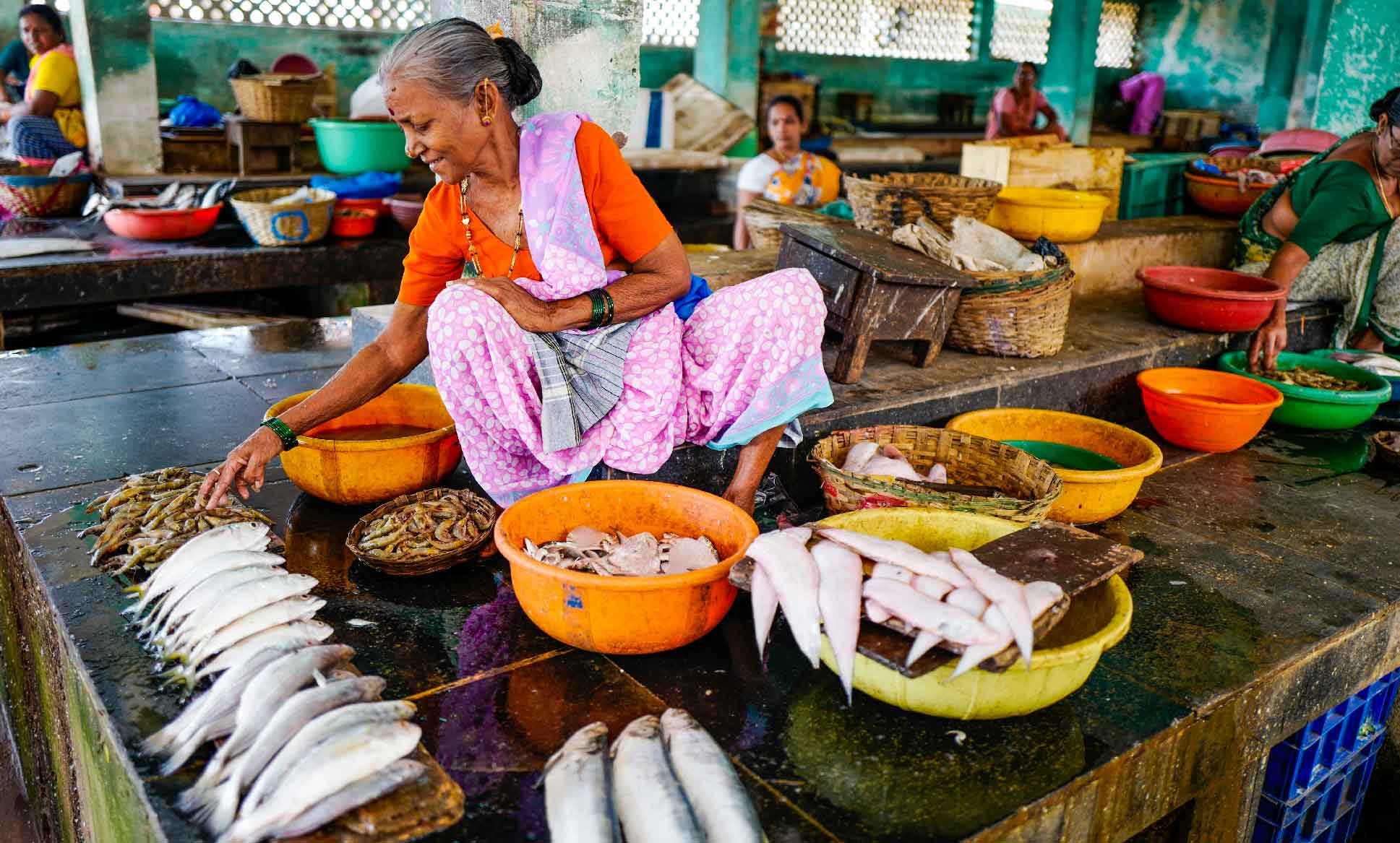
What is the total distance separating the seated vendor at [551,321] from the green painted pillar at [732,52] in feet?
31.9

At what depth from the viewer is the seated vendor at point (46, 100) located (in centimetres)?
811

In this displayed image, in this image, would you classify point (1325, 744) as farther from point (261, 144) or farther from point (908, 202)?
point (261, 144)

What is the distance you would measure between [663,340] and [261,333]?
358cm

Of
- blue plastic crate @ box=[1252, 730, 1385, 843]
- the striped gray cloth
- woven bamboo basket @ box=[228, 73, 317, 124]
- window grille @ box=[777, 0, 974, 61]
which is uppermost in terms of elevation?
window grille @ box=[777, 0, 974, 61]

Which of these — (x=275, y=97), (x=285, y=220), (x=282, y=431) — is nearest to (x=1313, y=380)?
(x=282, y=431)

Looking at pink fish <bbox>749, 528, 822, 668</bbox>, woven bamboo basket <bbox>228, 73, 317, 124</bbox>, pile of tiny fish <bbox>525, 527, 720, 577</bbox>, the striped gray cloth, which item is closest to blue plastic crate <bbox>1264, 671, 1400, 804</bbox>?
pink fish <bbox>749, 528, 822, 668</bbox>

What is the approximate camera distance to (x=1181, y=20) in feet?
63.6

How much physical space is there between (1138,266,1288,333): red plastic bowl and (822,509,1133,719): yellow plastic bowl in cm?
312

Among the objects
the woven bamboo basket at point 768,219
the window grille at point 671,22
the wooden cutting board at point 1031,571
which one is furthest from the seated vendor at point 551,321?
the window grille at point 671,22

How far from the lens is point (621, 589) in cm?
232

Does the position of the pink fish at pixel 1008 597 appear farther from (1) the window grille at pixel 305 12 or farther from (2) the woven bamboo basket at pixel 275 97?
(1) the window grille at pixel 305 12

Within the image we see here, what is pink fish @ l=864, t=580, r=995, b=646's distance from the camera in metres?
2.00

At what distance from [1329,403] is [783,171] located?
3613mm

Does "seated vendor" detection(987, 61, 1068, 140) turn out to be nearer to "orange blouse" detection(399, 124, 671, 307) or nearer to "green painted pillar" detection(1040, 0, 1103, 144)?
"green painted pillar" detection(1040, 0, 1103, 144)
